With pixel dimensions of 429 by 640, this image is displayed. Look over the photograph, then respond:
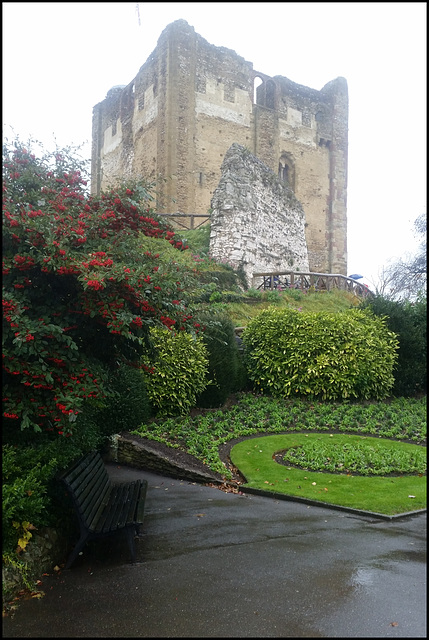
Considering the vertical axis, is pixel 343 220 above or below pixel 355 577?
above

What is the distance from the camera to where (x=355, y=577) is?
4023 millimetres

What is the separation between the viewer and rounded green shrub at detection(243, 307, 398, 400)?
12.9m

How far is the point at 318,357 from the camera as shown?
12867 millimetres

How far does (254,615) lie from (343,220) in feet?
113

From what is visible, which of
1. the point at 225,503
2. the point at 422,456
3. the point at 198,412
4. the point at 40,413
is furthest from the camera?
the point at 198,412

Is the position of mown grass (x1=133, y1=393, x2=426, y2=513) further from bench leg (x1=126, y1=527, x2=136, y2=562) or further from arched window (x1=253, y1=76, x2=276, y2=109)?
arched window (x1=253, y1=76, x2=276, y2=109)

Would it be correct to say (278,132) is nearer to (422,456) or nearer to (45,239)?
(422,456)

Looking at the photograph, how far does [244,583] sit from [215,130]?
1126 inches

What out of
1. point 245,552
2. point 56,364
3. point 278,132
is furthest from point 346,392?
point 278,132

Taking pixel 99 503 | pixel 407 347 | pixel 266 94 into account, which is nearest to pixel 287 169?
pixel 266 94

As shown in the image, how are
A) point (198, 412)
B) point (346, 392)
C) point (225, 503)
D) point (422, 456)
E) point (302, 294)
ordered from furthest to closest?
point (302, 294), point (346, 392), point (198, 412), point (422, 456), point (225, 503)

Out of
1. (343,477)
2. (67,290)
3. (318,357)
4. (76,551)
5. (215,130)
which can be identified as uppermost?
(215,130)

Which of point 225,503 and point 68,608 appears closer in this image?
point 68,608

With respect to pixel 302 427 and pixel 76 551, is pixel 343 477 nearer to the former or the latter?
pixel 302 427
